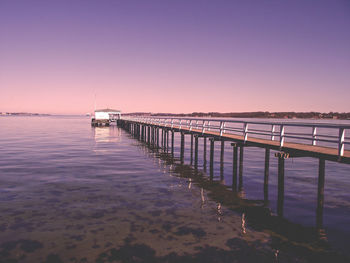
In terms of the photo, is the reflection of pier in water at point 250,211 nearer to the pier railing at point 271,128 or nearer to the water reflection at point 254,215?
the water reflection at point 254,215

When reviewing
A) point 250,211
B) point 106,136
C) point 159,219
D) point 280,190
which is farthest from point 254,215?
point 106,136

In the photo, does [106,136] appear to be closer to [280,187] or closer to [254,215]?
[280,187]

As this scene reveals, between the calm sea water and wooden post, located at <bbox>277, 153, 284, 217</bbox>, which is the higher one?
wooden post, located at <bbox>277, 153, 284, 217</bbox>

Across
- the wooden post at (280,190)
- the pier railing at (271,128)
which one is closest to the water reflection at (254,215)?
the wooden post at (280,190)

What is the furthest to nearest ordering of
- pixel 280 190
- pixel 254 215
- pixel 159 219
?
pixel 280 190 < pixel 254 215 < pixel 159 219

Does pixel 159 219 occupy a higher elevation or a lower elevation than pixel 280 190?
lower

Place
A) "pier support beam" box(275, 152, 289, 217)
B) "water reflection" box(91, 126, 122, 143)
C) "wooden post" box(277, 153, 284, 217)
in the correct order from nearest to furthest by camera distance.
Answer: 1. "wooden post" box(277, 153, 284, 217)
2. "pier support beam" box(275, 152, 289, 217)
3. "water reflection" box(91, 126, 122, 143)

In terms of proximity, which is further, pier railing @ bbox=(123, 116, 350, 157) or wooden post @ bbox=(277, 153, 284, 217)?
wooden post @ bbox=(277, 153, 284, 217)

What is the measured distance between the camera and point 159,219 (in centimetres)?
979

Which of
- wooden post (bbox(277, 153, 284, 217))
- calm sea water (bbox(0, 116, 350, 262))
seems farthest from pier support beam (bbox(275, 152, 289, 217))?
calm sea water (bbox(0, 116, 350, 262))

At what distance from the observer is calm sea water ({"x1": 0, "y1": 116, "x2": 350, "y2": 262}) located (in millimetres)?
7516

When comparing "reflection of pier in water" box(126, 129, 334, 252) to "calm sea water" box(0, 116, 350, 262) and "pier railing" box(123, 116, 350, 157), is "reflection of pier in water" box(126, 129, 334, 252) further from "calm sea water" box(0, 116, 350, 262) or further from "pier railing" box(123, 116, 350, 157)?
"pier railing" box(123, 116, 350, 157)

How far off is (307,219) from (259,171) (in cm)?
1007

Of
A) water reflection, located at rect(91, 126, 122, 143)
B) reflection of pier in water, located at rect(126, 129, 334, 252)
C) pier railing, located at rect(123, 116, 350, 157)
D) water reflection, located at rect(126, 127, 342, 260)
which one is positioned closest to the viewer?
water reflection, located at rect(126, 127, 342, 260)
